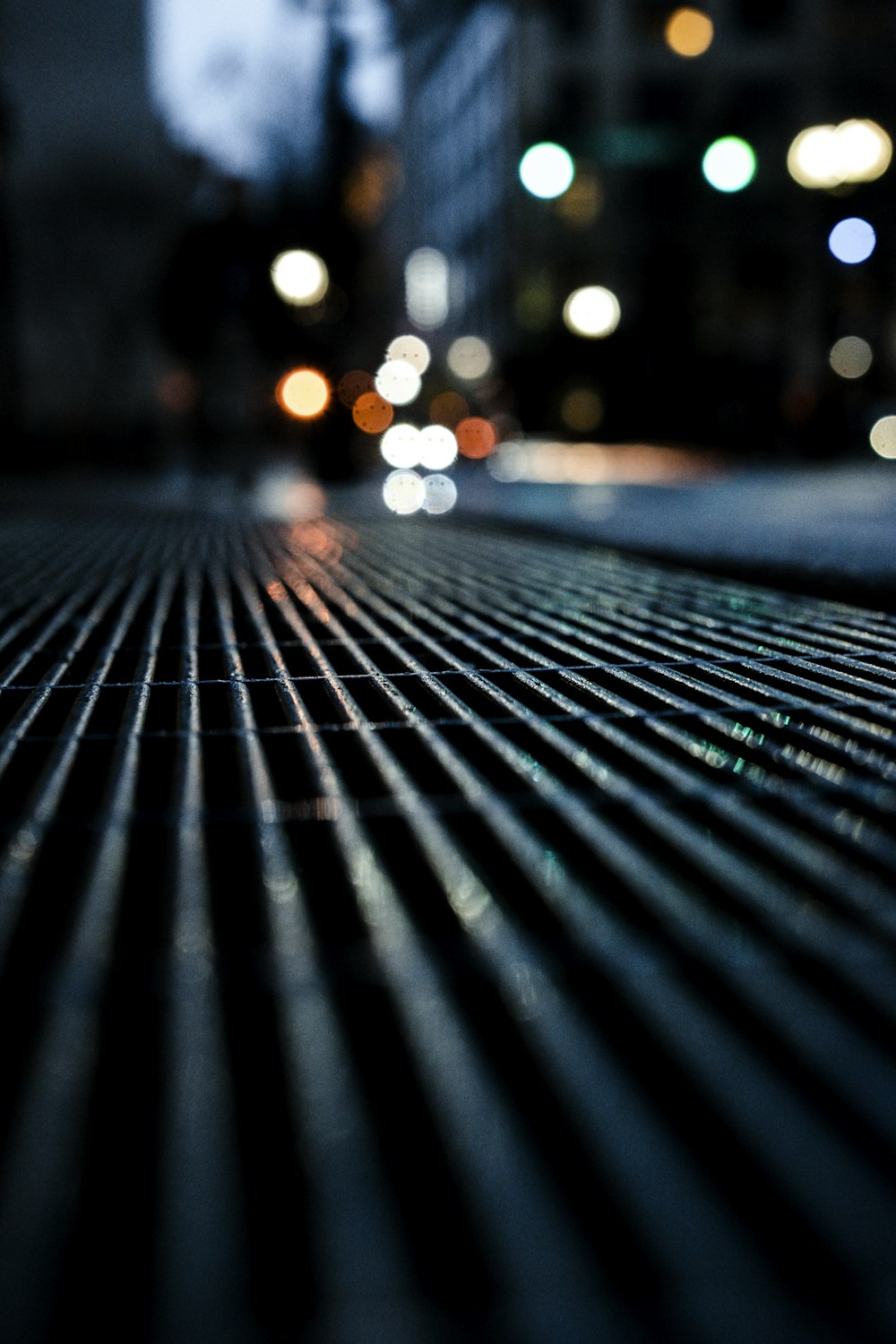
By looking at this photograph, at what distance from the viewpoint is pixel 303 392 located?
12.2 metres

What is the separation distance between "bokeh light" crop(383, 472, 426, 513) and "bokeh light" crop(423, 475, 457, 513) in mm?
71

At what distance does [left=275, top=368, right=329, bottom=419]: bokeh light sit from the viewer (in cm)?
1209

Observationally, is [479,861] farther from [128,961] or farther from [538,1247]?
[538,1247]

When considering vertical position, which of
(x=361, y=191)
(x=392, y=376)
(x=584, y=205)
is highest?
(x=584, y=205)

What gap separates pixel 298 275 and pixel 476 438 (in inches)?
582

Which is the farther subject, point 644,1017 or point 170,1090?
point 644,1017

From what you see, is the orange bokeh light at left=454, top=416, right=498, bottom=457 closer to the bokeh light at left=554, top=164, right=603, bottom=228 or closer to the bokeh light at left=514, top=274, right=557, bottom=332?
the bokeh light at left=554, top=164, right=603, bottom=228

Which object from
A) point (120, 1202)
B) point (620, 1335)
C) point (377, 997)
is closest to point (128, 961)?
point (377, 997)

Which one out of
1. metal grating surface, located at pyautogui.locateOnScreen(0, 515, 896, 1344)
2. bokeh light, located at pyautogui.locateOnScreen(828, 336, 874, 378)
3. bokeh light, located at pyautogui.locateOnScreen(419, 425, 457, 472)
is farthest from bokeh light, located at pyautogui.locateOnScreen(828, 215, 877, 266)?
bokeh light, located at pyautogui.locateOnScreen(828, 336, 874, 378)

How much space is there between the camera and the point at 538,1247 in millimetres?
849

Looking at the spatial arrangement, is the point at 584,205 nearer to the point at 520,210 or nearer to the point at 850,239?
the point at 520,210

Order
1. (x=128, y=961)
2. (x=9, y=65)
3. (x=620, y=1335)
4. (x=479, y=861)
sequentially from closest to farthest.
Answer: (x=620, y=1335)
(x=128, y=961)
(x=479, y=861)
(x=9, y=65)

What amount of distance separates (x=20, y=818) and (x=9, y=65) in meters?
26.7

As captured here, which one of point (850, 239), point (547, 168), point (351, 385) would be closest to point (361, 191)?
point (351, 385)
